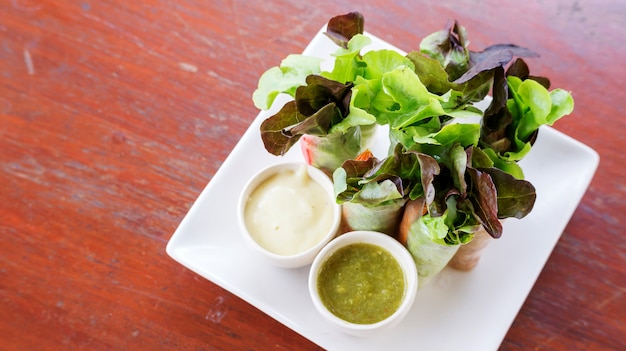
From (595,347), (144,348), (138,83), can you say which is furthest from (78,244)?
(595,347)

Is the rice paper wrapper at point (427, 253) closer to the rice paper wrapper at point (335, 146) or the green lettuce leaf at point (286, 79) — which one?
the rice paper wrapper at point (335, 146)

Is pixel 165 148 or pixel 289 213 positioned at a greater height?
pixel 289 213

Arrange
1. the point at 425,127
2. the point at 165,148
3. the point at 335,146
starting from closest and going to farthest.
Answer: the point at 425,127
the point at 335,146
the point at 165,148

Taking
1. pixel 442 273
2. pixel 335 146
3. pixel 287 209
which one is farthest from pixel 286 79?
pixel 442 273

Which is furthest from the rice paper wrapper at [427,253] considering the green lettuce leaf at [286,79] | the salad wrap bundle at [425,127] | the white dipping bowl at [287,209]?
the green lettuce leaf at [286,79]

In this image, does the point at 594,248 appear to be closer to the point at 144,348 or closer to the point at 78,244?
the point at 144,348

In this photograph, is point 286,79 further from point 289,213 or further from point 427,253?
point 427,253

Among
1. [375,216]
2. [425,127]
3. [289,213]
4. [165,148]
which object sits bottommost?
[165,148]

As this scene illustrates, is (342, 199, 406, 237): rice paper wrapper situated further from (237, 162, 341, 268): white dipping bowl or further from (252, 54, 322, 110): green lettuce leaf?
(252, 54, 322, 110): green lettuce leaf
